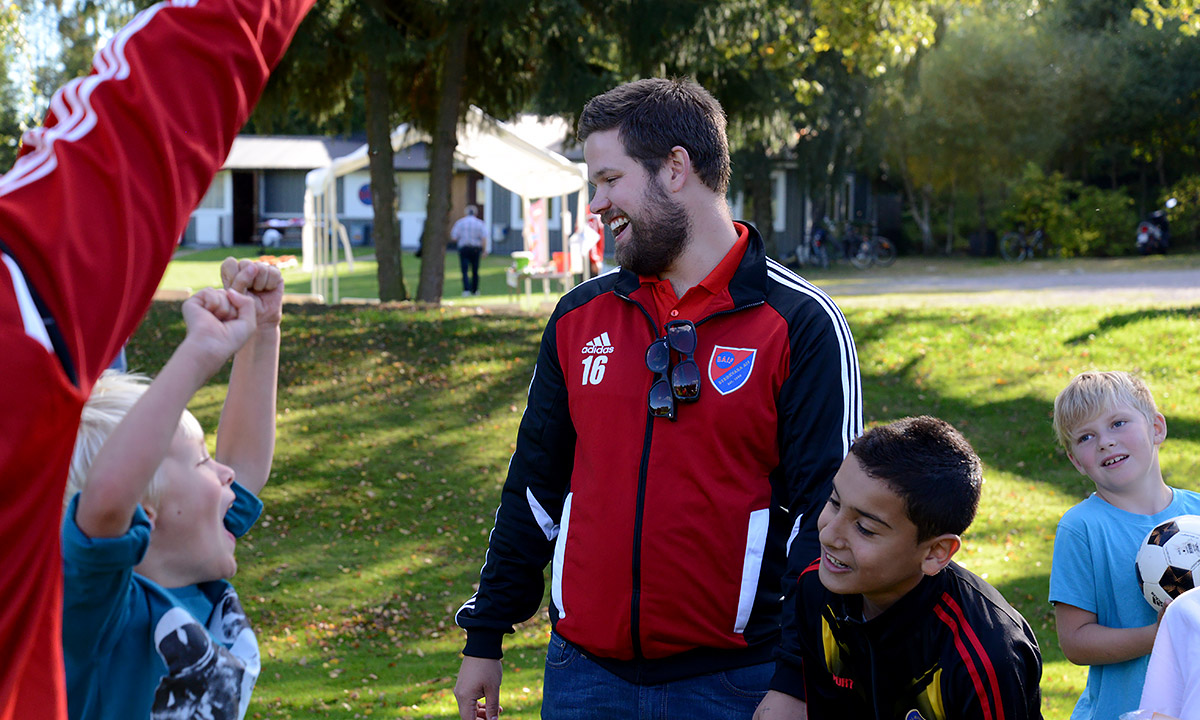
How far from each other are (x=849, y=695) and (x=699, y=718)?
43cm

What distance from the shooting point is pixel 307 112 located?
15805mm

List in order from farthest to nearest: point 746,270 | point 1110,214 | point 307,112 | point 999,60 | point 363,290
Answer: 1. point 999,60
2. point 1110,214
3. point 363,290
4. point 307,112
5. point 746,270

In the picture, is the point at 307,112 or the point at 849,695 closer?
the point at 849,695

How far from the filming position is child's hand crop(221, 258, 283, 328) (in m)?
1.94

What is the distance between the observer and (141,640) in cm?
194

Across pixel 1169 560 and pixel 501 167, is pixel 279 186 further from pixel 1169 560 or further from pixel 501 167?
pixel 1169 560

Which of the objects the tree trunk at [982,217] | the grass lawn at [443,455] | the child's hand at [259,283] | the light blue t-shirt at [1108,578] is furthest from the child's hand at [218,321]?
the tree trunk at [982,217]

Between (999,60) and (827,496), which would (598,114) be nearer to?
(827,496)

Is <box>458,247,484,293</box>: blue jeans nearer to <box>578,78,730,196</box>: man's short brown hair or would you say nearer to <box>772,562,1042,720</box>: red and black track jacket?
<box>578,78,730,196</box>: man's short brown hair

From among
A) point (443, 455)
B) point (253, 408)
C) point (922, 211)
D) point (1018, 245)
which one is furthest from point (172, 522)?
point (922, 211)

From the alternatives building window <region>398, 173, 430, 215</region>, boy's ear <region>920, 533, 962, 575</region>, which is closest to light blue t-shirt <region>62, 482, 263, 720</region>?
boy's ear <region>920, 533, 962, 575</region>

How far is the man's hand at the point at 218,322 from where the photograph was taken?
151 centimetres

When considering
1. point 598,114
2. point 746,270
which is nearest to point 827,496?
point 746,270

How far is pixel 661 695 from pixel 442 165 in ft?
44.3
